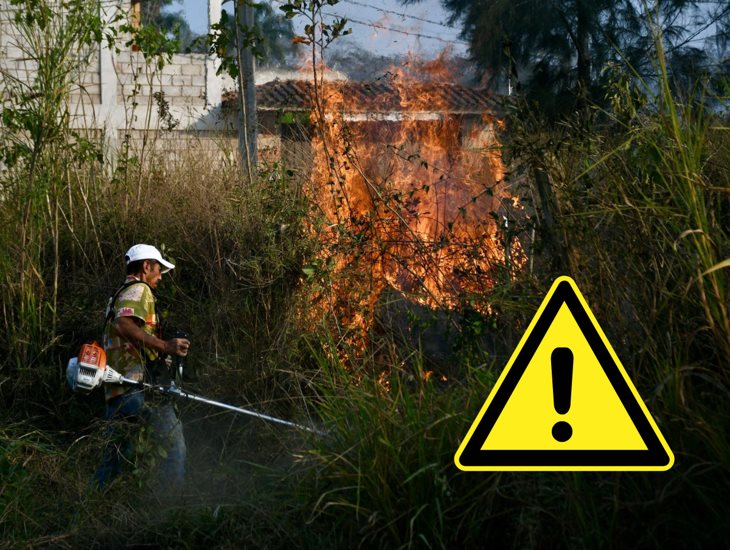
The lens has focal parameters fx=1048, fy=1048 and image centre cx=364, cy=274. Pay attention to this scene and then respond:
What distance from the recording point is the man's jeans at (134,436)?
6586 mm

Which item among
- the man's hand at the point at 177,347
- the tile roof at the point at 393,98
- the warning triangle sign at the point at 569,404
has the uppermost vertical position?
the tile roof at the point at 393,98

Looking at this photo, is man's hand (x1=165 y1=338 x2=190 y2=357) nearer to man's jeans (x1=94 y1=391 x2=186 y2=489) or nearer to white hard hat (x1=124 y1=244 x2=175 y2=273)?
man's jeans (x1=94 y1=391 x2=186 y2=489)

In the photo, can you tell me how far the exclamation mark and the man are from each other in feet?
11.2

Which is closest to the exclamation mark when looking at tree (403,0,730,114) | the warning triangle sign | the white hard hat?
the warning triangle sign

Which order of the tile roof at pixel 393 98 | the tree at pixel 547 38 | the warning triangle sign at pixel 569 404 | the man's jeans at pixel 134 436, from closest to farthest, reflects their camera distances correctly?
1. the warning triangle sign at pixel 569 404
2. the man's jeans at pixel 134 436
3. the tile roof at pixel 393 98
4. the tree at pixel 547 38

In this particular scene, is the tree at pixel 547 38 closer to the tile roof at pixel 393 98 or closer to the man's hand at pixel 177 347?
the tile roof at pixel 393 98

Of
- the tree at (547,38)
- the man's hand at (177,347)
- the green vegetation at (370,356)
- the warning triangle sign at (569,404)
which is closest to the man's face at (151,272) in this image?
the man's hand at (177,347)

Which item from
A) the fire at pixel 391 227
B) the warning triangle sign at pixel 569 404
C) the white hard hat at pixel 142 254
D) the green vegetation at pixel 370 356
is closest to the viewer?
the warning triangle sign at pixel 569 404

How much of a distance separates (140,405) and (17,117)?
301 centimetres

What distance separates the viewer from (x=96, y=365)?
654 cm

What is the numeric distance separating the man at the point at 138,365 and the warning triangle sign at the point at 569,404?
3334 mm

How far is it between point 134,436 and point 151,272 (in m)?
1.26

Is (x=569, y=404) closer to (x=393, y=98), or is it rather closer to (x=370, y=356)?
(x=370, y=356)

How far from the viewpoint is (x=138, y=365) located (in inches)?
276
